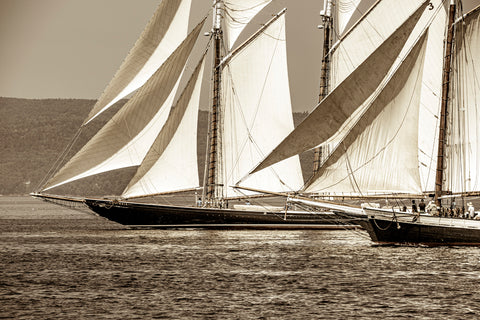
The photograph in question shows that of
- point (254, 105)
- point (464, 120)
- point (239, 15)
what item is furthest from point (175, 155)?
point (464, 120)

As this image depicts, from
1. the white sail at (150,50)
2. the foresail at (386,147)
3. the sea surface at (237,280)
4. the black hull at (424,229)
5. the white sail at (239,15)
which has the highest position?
the white sail at (239,15)

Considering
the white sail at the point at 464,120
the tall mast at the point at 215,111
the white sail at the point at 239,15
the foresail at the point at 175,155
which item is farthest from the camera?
the white sail at the point at 239,15

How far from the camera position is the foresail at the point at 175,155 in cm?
6347

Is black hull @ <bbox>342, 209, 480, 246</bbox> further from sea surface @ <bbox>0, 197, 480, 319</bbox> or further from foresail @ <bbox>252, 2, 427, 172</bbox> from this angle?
foresail @ <bbox>252, 2, 427, 172</bbox>

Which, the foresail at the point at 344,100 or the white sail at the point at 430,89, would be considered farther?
the white sail at the point at 430,89

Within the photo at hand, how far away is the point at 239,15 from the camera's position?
229 ft

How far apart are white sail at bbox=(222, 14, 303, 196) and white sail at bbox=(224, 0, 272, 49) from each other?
1.85 meters

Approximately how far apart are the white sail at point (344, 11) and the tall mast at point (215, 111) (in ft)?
27.7

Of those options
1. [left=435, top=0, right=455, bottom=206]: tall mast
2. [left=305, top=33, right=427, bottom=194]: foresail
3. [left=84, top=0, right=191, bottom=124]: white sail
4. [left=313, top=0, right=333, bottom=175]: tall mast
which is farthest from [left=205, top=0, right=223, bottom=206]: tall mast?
[left=435, top=0, right=455, bottom=206]: tall mast

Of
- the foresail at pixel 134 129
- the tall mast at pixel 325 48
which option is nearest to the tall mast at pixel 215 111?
the foresail at pixel 134 129

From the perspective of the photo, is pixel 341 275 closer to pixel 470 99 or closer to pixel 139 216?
pixel 470 99

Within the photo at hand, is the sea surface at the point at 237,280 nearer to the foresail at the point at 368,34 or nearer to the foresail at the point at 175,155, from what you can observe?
the foresail at the point at 175,155

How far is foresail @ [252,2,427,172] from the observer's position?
49.1 m

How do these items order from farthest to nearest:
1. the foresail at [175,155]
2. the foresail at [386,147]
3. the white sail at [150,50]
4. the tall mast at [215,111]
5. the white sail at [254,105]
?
the white sail at [254,105] < the tall mast at [215,111] < the foresail at [175,155] < the white sail at [150,50] < the foresail at [386,147]
